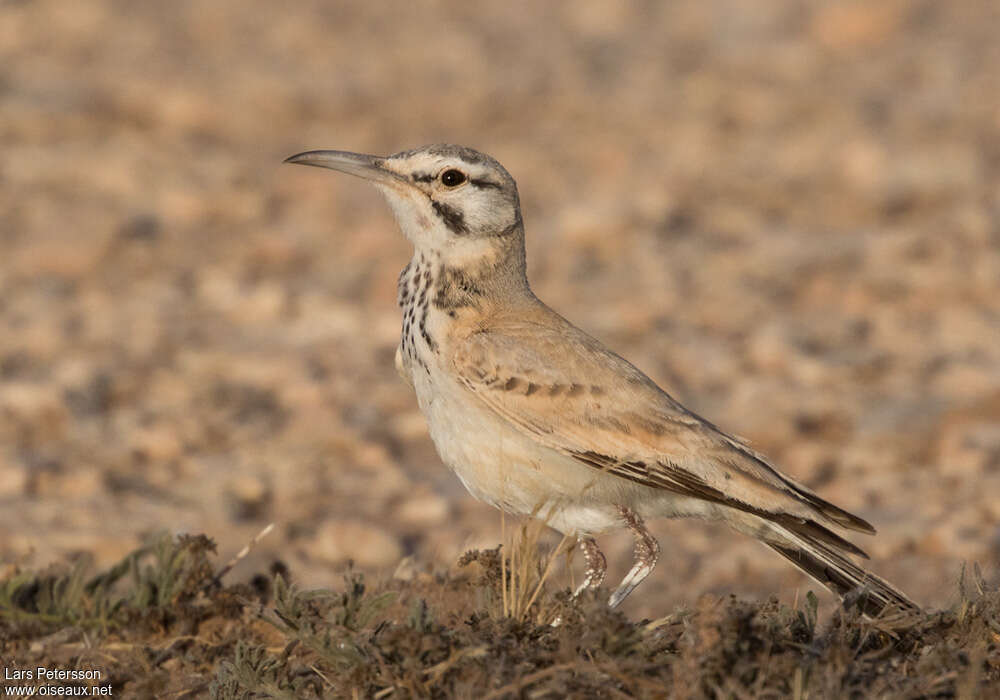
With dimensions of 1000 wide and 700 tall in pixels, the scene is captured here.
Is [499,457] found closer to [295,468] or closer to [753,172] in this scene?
[295,468]

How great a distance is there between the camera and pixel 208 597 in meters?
5.64

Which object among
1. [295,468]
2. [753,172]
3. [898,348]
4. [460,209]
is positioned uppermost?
[753,172]

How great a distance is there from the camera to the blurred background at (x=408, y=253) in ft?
24.8

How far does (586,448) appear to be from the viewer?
5.09 m

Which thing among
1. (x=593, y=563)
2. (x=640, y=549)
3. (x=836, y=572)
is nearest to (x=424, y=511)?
(x=593, y=563)

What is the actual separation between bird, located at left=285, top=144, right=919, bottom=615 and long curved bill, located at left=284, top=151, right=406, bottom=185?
1.71 feet

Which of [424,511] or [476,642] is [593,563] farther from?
[424,511]

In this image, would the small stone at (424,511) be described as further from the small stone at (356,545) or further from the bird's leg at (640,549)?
the bird's leg at (640,549)

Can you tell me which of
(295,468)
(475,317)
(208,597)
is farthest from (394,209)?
(295,468)

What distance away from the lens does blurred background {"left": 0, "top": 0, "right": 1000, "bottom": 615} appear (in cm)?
757

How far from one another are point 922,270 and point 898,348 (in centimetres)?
123

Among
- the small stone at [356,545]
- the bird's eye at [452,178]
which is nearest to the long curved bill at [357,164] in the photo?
the bird's eye at [452,178]

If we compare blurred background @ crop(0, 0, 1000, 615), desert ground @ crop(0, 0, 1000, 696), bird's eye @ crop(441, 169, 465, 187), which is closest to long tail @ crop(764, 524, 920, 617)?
desert ground @ crop(0, 0, 1000, 696)

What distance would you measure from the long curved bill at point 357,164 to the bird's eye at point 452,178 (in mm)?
181
